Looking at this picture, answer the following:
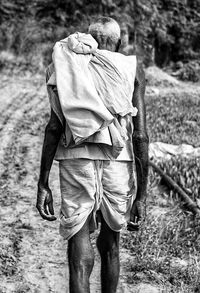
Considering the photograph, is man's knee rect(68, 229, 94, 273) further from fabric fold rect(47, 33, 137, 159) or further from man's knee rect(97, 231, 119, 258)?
fabric fold rect(47, 33, 137, 159)

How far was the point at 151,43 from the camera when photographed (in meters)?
Answer: 21.5

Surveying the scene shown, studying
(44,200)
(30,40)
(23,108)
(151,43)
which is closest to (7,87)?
(23,108)

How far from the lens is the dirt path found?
15.8 feet

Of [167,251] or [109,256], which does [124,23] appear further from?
[109,256]

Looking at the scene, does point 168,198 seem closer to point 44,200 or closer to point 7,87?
point 44,200

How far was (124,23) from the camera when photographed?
62.8ft

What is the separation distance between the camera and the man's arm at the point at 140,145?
3680 millimetres

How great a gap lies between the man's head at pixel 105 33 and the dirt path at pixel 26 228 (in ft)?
6.44

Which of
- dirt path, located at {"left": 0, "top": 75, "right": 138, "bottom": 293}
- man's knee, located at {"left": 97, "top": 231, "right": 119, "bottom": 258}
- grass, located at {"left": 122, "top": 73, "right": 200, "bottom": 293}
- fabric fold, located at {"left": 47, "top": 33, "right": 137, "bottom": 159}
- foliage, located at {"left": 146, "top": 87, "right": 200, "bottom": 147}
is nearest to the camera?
fabric fold, located at {"left": 47, "top": 33, "right": 137, "bottom": 159}

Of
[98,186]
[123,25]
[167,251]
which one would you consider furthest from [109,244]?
[123,25]

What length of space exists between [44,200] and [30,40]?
1553 centimetres

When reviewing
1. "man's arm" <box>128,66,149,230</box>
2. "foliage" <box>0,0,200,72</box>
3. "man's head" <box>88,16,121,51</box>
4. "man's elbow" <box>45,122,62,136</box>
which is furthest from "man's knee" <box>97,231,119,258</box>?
"foliage" <box>0,0,200,72</box>

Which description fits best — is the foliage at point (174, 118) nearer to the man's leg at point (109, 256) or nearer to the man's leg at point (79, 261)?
the man's leg at point (109, 256)

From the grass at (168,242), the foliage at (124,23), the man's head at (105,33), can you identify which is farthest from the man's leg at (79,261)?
the foliage at (124,23)
